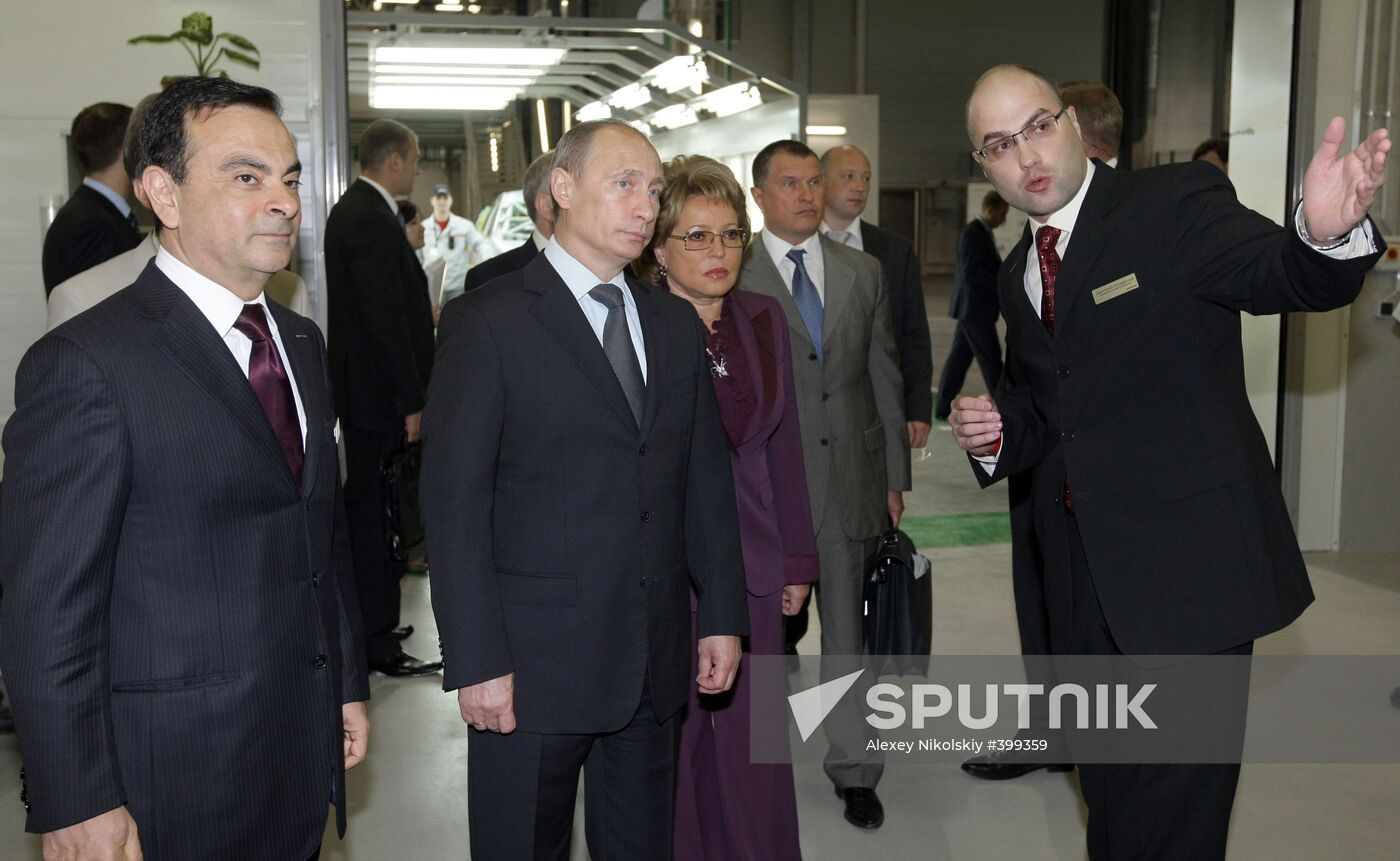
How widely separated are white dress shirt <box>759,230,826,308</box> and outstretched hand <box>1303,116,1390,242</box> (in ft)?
5.77

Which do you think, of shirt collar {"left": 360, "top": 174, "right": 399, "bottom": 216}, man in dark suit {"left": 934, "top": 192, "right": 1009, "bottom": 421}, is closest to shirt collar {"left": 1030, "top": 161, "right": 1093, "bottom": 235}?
shirt collar {"left": 360, "top": 174, "right": 399, "bottom": 216}

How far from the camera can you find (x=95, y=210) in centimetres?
400

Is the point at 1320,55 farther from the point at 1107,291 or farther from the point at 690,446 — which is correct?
the point at 690,446

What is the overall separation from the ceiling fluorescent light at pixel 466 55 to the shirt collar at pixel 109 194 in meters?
3.64

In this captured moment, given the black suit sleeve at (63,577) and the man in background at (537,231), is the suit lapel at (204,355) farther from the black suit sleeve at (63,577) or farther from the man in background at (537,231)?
the man in background at (537,231)

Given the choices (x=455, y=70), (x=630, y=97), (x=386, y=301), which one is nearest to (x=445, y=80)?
(x=455, y=70)

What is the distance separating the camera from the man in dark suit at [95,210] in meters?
3.98

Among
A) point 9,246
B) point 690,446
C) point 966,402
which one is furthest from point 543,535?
point 9,246

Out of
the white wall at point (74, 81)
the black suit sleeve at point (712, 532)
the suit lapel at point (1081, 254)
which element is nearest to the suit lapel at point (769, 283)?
the black suit sleeve at point (712, 532)

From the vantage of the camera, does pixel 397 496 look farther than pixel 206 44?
No

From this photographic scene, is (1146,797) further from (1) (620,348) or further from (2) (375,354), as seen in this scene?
(2) (375,354)

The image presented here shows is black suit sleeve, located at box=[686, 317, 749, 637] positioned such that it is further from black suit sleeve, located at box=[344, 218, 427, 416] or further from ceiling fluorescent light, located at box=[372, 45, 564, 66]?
ceiling fluorescent light, located at box=[372, 45, 564, 66]

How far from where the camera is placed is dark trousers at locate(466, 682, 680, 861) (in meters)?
2.29

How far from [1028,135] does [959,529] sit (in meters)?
5.50
